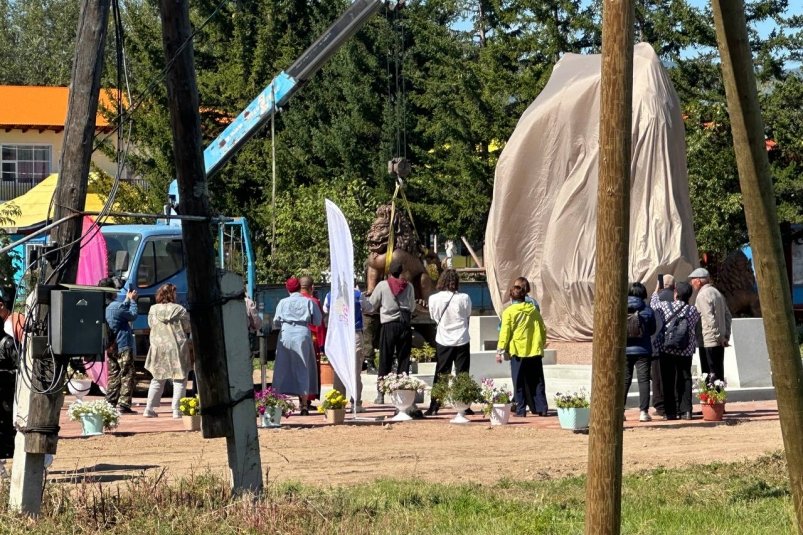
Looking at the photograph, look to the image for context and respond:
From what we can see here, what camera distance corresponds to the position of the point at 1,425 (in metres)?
11.7

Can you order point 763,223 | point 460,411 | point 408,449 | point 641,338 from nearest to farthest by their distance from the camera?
point 763,223 < point 408,449 < point 641,338 < point 460,411

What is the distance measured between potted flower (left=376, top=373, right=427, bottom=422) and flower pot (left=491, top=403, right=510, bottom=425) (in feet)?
3.95

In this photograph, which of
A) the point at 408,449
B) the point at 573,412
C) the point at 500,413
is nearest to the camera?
the point at 408,449

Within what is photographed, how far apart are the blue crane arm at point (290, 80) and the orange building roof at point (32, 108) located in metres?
25.9

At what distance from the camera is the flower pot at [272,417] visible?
16217 mm

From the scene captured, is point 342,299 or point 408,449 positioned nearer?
point 408,449

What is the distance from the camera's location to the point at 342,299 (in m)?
16.4

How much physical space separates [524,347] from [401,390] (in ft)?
5.27

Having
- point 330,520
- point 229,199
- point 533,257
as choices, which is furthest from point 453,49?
point 330,520

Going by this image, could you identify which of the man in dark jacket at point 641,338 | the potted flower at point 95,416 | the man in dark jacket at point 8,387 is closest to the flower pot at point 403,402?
the man in dark jacket at point 641,338

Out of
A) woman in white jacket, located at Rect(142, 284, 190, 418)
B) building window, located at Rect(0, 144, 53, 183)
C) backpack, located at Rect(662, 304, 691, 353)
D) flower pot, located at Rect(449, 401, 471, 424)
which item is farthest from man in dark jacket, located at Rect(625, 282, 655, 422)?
building window, located at Rect(0, 144, 53, 183)

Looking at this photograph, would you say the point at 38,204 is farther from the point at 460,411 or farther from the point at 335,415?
the point at 460,411

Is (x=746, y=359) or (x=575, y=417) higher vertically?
(x=746, y=359)

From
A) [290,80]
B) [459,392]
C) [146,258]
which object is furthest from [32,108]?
[459,392]
